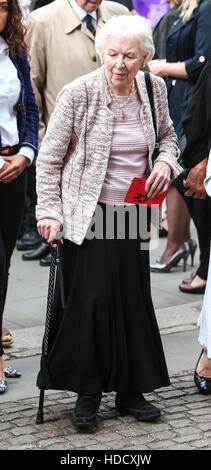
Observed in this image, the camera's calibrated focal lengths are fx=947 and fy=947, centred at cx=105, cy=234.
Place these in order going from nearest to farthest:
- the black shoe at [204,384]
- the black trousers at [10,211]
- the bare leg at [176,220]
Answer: the black shoe at [204,384], the black trousers at [10,211], the bare leg at [176,220]

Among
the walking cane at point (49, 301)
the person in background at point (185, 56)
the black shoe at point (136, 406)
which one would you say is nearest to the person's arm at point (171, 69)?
the person in background at point (185, 56)

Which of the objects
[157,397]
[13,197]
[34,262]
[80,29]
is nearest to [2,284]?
[13,197]

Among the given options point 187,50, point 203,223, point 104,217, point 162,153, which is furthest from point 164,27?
point 104,217

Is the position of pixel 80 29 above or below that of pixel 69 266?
above

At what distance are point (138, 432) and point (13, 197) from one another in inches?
60.3

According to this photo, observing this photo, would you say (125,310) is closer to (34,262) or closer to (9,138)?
(9,138)

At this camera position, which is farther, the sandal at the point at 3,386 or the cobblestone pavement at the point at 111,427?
the sandal at the point at 3,386

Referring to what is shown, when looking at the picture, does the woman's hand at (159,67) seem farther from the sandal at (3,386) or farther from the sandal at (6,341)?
the sandal at (3,386)

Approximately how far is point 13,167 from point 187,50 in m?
2.43

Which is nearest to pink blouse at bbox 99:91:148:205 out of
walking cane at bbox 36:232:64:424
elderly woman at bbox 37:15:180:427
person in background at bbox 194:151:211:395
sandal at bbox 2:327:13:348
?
elderly woman at bbox 37:15:180:427

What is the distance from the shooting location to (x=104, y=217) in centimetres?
441

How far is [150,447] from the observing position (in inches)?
166

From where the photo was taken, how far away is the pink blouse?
14.3 ft

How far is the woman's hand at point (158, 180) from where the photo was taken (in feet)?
14.4
